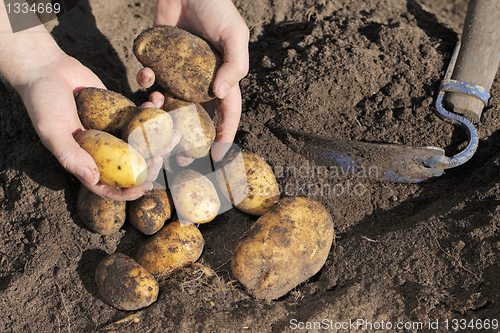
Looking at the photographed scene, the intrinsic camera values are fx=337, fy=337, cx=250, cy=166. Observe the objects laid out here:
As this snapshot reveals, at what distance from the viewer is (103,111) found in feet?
6.68

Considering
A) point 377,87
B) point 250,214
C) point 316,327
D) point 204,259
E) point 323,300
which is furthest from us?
point 377,87

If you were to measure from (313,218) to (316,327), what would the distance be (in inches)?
23.1

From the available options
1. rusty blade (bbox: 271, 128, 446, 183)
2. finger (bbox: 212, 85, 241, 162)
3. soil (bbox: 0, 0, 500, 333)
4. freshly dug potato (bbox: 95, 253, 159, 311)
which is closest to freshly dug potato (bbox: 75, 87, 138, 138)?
soil (bbox: 0, 0, 500, 333)

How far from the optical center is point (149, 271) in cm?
198

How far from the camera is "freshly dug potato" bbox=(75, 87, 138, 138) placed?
203cm

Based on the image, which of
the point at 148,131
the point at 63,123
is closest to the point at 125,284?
the point at 148,131

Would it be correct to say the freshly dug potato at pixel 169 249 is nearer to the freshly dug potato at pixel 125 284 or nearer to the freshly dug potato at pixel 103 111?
the freshly dug potato at pixel 125 284

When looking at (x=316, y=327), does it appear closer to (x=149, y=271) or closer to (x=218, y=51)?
(x=149, y=271)

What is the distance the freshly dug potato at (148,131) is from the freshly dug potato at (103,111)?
0.14m

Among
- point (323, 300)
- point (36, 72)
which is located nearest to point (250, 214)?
point (323, 300)

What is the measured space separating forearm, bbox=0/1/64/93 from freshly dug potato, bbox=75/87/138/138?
44 cm

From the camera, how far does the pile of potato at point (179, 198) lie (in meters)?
1.84

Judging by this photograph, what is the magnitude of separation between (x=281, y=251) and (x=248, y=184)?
1.58ft

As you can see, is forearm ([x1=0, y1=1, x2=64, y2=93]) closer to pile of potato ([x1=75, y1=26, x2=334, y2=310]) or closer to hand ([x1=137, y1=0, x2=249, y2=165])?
pile of potato ([x1=75, y1=26, x2=334, y2=310])
